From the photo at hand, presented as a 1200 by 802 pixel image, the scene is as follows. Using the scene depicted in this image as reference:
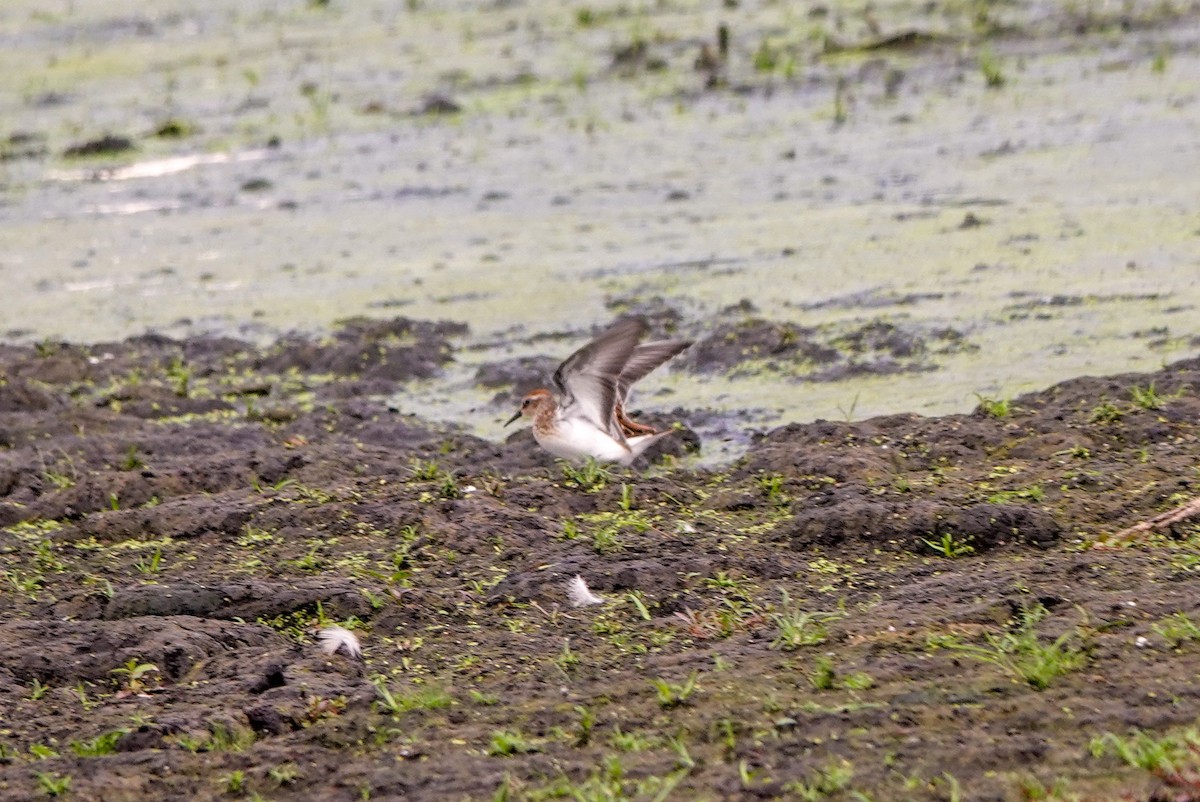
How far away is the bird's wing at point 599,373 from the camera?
20.4ft

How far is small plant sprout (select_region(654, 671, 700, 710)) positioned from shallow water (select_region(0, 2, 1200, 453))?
11.2 ft

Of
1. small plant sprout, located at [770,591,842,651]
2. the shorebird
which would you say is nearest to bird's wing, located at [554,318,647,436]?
the shorebird

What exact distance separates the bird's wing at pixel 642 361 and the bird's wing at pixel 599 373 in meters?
0.13

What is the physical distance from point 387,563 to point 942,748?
2.19 metres

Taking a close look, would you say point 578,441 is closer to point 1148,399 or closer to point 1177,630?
point 1148,399

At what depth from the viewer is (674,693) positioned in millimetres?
4012

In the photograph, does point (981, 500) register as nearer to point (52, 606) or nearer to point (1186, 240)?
point (52, 606)

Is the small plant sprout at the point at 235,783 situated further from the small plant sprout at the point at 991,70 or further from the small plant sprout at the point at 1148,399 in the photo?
the small plant sprout at the point at 991,70

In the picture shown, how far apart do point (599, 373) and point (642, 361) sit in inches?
12.1

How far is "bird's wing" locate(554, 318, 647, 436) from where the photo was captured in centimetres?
621

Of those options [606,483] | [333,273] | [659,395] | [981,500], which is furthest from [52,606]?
[333,273]

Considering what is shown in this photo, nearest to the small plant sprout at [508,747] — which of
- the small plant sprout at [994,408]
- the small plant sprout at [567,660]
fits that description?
the small plant sprout at [567,660]

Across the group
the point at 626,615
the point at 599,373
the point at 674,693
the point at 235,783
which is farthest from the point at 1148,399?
the point at 235,783

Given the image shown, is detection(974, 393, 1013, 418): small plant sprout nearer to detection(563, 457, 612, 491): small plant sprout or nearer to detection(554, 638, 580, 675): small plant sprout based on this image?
detection(563, 457, 612, 491): small plant sprout
